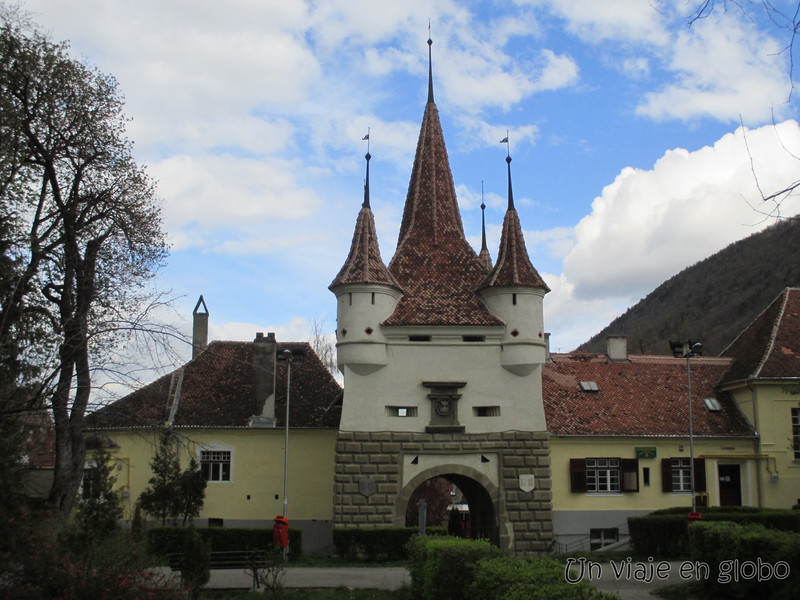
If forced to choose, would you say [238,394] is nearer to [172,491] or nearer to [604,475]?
[172,491]

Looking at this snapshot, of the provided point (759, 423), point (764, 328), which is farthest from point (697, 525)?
point (764, 328)

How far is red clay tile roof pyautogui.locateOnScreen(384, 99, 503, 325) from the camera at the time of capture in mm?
30547

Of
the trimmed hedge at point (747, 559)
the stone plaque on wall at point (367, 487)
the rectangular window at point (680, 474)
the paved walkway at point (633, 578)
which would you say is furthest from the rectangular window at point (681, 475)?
the trimmed hedge at point (747, 559)

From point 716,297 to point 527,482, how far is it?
57642mm

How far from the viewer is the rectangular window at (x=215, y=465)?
105 feet

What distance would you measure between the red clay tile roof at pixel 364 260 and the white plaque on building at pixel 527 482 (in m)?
8.05

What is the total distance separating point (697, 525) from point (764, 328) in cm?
2093

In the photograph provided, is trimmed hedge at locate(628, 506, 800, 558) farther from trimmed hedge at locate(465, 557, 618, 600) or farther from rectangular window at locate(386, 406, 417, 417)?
trimmed hedge at locate(465, 557, 618, 600)

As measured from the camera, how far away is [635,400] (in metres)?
34.4

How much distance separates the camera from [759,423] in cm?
3269

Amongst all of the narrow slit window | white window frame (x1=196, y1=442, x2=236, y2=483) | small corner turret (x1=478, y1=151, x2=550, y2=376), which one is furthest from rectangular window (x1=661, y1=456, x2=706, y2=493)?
white window frame (x1=196, y1=442, x2=236, y2=483)

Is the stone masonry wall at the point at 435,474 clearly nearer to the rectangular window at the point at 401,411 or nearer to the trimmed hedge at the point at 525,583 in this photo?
the rectangular window at the point at 401,411

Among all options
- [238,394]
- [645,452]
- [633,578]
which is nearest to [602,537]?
[645,452]

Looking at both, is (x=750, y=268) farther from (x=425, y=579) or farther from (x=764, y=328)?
(x=425, y=579)
